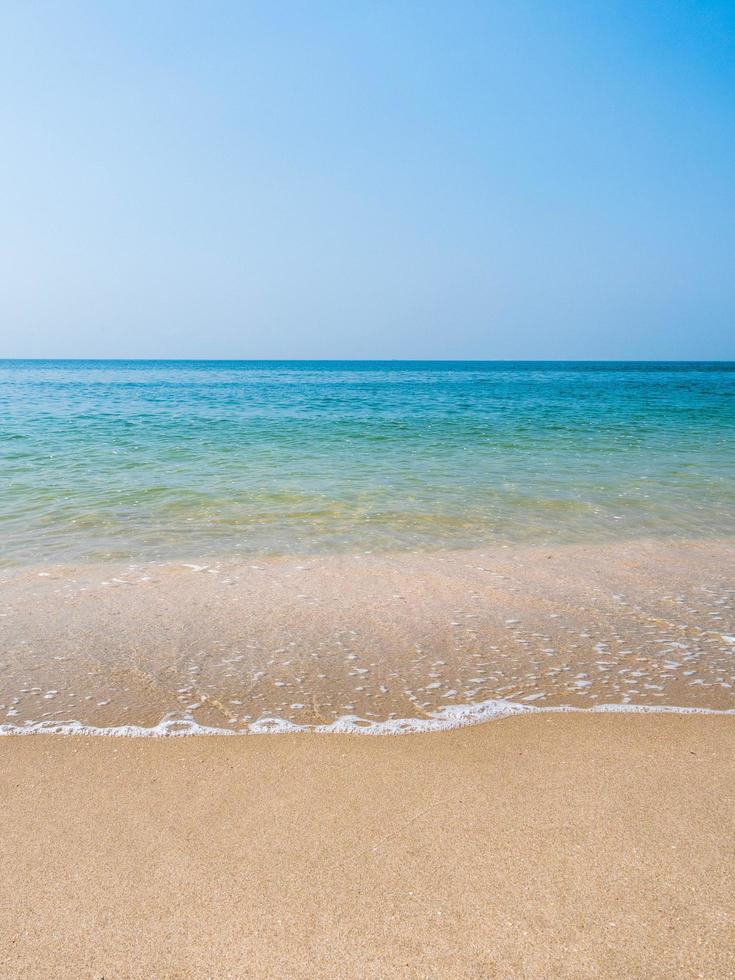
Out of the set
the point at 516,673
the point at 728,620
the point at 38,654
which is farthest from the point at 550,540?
the point at 38,654

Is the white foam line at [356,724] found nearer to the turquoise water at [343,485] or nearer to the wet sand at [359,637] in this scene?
the wet sand at [359,637]

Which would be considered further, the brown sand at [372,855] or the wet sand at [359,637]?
the wet sand at [359,637]

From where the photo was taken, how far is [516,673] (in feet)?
12.9

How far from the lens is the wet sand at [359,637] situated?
3.59 metres

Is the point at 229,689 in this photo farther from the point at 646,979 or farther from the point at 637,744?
the point at 646,979

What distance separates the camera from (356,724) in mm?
3346

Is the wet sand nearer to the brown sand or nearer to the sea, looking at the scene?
the sea

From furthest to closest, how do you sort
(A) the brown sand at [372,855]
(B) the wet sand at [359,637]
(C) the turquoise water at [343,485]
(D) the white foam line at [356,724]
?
(C) the turquoise water at [343,485] < (B) the wet sand at [359,637] < (D) the white foam line at [356,724] < (A) the brown sand at [372,855]

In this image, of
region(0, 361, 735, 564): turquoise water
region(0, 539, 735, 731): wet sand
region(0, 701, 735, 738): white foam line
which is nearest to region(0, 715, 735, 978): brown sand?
region(0, 701, 735, 738): white foam line

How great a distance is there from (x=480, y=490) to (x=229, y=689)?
6.49m

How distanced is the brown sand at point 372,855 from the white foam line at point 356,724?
83mm

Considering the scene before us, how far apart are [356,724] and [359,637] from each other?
1.16m

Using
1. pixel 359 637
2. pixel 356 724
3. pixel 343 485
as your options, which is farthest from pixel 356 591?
pixel 343 485

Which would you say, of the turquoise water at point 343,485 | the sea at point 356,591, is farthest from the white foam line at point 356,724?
the turquoise water at point 343,485
